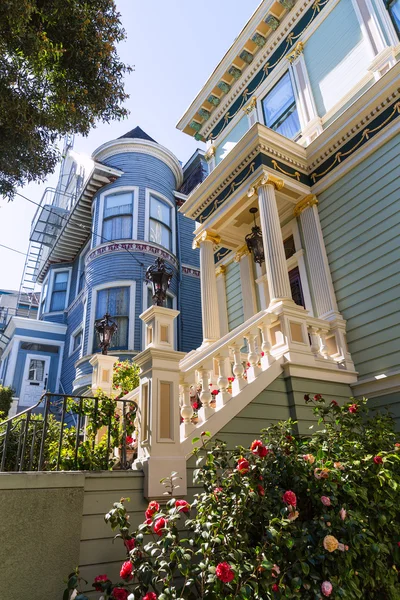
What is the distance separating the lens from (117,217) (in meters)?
14.3

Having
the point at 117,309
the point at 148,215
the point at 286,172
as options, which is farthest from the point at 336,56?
the point at 117,309

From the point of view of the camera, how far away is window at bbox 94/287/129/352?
481 inches

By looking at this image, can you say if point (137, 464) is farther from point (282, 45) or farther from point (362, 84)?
point (282, 45)

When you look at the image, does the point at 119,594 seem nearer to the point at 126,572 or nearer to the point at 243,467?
the point at 126,572

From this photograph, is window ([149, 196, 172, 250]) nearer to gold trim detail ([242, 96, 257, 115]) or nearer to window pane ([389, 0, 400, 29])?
gold trim detail ([242, 96, 257, 115])

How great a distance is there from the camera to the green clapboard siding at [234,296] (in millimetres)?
9352

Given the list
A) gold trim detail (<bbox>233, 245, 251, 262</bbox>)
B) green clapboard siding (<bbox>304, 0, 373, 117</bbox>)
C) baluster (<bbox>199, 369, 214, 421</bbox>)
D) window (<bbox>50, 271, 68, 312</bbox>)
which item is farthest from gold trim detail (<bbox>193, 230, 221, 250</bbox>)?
window (<bbox>50, 271, 68, 312</bbox>)

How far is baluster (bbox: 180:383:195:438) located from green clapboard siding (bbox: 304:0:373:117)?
21.6 ft

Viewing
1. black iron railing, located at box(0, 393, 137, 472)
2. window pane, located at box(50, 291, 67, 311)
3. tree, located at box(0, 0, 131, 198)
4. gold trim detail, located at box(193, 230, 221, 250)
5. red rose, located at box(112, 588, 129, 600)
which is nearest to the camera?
red rose, located at box(112, 588, 129, 600)

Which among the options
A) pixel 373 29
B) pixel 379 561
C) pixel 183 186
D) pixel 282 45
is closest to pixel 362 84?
pixel 373 29

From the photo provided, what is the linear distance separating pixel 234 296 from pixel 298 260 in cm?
222

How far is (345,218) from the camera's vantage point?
697 centimetres

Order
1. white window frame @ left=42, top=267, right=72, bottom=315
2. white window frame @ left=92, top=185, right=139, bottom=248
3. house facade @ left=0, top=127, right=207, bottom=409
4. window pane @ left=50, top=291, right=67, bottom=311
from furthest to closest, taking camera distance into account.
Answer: window pane @ left=50, top=291, right=67, bottom=311 < white window frame @ left=42, top=267, right=72, bottom=315 < white window frame @ left=92, top=185, right=139, bottom=248 < house facade @ left=0, top=127, right=207, bottom=409

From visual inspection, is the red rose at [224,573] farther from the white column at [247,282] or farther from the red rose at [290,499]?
the white column at [247,282]
